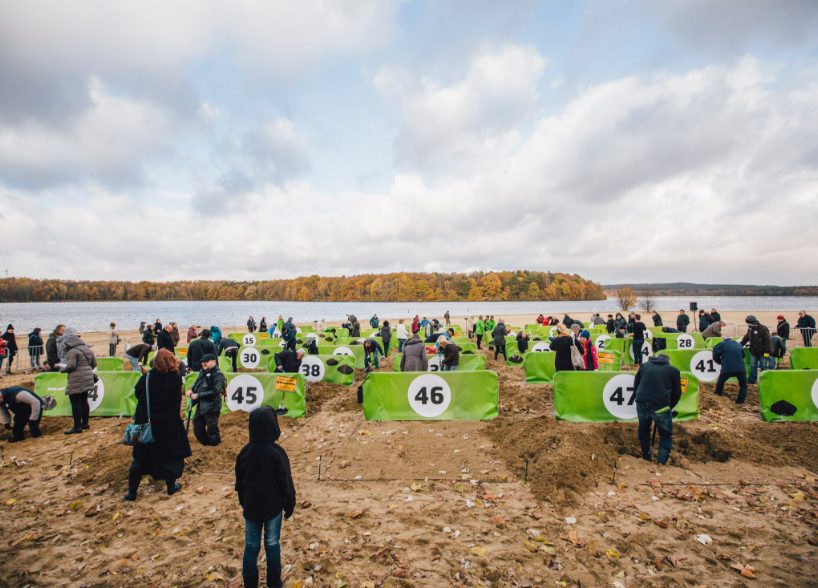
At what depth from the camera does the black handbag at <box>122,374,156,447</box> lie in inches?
238

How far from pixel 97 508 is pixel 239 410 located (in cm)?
436

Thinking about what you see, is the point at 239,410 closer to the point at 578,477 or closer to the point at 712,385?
the point at 578,477

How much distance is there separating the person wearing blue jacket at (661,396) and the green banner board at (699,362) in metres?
7.02

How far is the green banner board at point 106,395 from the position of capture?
10938 millimetres

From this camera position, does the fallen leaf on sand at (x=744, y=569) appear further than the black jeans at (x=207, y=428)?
No

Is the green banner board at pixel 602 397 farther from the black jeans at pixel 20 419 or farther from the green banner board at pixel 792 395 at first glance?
the black jeans at pixel 20 419

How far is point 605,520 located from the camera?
18.5 feet

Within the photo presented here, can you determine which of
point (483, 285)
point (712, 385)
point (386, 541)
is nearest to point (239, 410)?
point (386, 541)

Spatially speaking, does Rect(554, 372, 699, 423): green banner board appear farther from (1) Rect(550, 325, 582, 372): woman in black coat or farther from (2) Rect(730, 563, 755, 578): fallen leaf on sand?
(2) Rect(730, 563, 755, 578): fallen leaf on sand

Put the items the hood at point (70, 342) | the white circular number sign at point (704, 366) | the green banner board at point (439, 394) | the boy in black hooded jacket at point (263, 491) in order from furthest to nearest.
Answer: the white circular number sign at point (704, 366), the green banner board at point (439, 394), the hood at point (70, 342), the boy in black hooded jacket at point (263, 491)

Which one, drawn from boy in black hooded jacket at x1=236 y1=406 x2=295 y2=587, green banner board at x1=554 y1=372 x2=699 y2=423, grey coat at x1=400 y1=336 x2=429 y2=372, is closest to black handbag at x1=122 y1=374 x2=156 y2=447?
boy in black hooded jacket at x1=236 y1=406 x2=295 y2=587

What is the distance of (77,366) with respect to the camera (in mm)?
9023

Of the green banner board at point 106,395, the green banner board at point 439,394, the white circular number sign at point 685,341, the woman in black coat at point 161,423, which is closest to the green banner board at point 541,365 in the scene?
the green banner board at point 439,394

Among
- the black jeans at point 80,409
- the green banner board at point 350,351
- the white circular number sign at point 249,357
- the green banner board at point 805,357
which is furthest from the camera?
the green banner board at point 350,351
